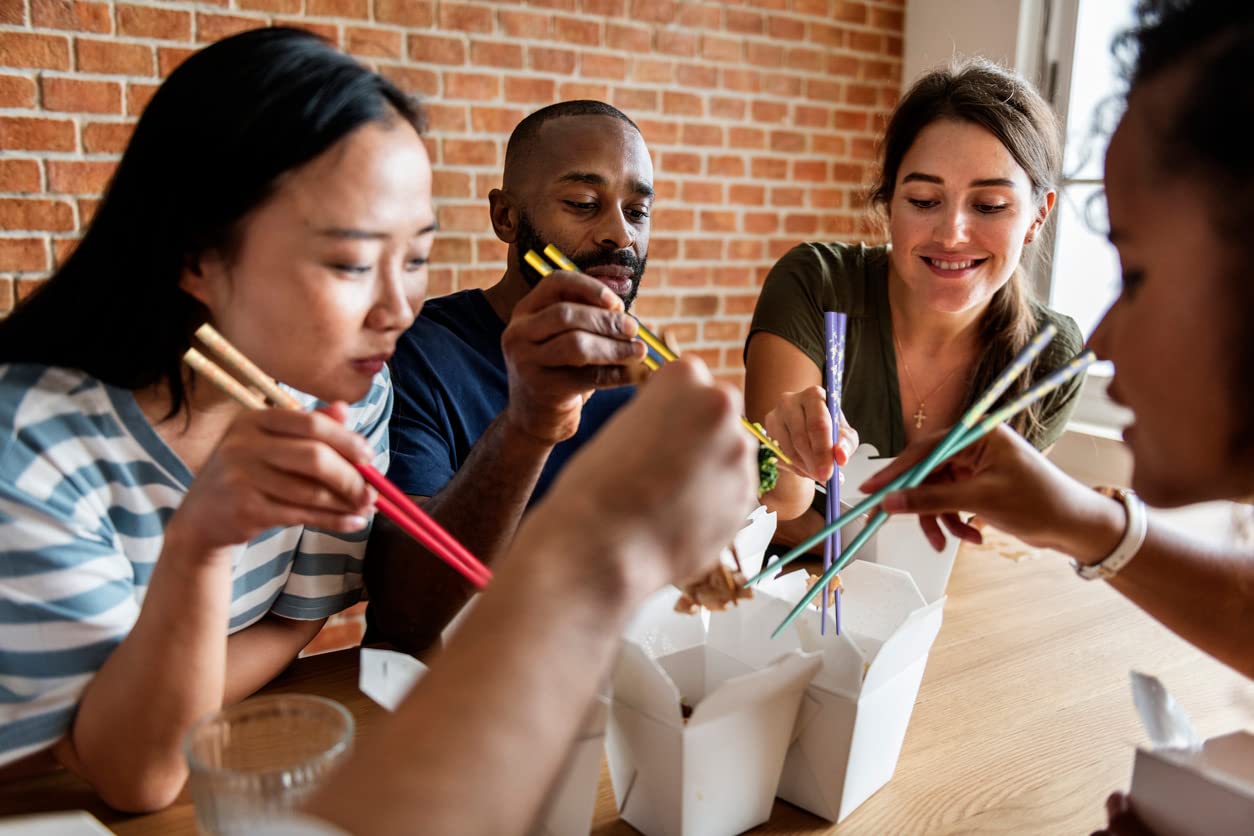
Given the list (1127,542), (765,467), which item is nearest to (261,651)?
(765,467)

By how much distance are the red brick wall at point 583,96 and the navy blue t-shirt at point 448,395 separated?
2.86 ft

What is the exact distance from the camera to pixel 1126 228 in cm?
70

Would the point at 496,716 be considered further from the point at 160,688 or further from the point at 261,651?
the point at 261,651

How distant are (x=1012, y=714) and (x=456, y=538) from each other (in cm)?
66

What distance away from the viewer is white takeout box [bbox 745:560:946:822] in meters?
0.81

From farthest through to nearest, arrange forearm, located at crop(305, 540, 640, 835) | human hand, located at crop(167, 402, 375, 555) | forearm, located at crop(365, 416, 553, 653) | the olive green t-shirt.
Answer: the olive green t-shirt → forearm, located at crop(365, 416, 553, 653) → human hand, located at crop(167, 402, 375, 555) → forearm, located at crop(305, 540, 640, 835)

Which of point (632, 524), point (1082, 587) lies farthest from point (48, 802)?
point (1082, 587)

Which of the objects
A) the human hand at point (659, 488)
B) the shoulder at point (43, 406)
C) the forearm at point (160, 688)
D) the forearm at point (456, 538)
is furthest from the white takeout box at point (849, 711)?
the shoulder at point (43, 406)

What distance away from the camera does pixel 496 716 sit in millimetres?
485

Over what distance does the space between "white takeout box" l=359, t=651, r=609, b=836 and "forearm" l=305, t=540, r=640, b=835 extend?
19 centimetres

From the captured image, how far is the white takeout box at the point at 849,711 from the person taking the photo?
32.1 inches

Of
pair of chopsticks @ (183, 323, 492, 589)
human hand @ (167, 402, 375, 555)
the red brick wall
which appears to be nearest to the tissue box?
pair of chopsticks @ (183, 323, 492, 589)

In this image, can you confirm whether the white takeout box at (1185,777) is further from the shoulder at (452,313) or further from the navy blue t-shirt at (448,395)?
the shoulder at (452,313)

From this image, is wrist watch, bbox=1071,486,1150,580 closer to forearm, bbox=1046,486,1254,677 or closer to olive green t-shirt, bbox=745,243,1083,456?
forearm, bbox=1046,486,1254,677
